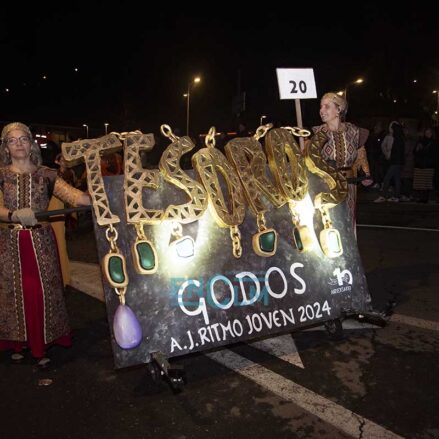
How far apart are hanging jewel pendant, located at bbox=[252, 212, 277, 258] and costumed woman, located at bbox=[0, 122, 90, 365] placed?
129 centimetres

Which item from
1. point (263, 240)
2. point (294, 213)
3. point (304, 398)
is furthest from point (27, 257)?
point (304, 398)

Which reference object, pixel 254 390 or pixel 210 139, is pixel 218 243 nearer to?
pixel 210 139

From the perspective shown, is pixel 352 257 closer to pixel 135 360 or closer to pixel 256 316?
pixel 256 316

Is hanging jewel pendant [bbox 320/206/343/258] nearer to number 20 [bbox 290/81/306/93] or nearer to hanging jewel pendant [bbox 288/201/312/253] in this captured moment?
hanging jewel pendant [bbox 288/201/312/253]

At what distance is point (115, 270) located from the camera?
3.02 metres

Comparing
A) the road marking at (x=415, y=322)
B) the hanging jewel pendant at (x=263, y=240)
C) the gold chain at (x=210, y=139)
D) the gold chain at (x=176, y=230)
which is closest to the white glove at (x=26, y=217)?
the gold chain at (x=176, y=230)

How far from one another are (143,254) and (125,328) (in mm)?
488

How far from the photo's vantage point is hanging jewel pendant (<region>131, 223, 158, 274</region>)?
3.08 m

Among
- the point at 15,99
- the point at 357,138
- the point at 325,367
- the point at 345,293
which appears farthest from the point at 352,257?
the point at 15,99

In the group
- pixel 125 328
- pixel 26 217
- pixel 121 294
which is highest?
pixel 26 217

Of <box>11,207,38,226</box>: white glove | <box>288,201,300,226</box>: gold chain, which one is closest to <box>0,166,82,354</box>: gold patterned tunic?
<box>11,207,38,226</box>: white glove

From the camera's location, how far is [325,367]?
347cm

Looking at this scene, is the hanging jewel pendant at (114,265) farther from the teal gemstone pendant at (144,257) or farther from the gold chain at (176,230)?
the gold chain at (176,230)

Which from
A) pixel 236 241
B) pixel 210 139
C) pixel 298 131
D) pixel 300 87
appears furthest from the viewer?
pixel 300 87
